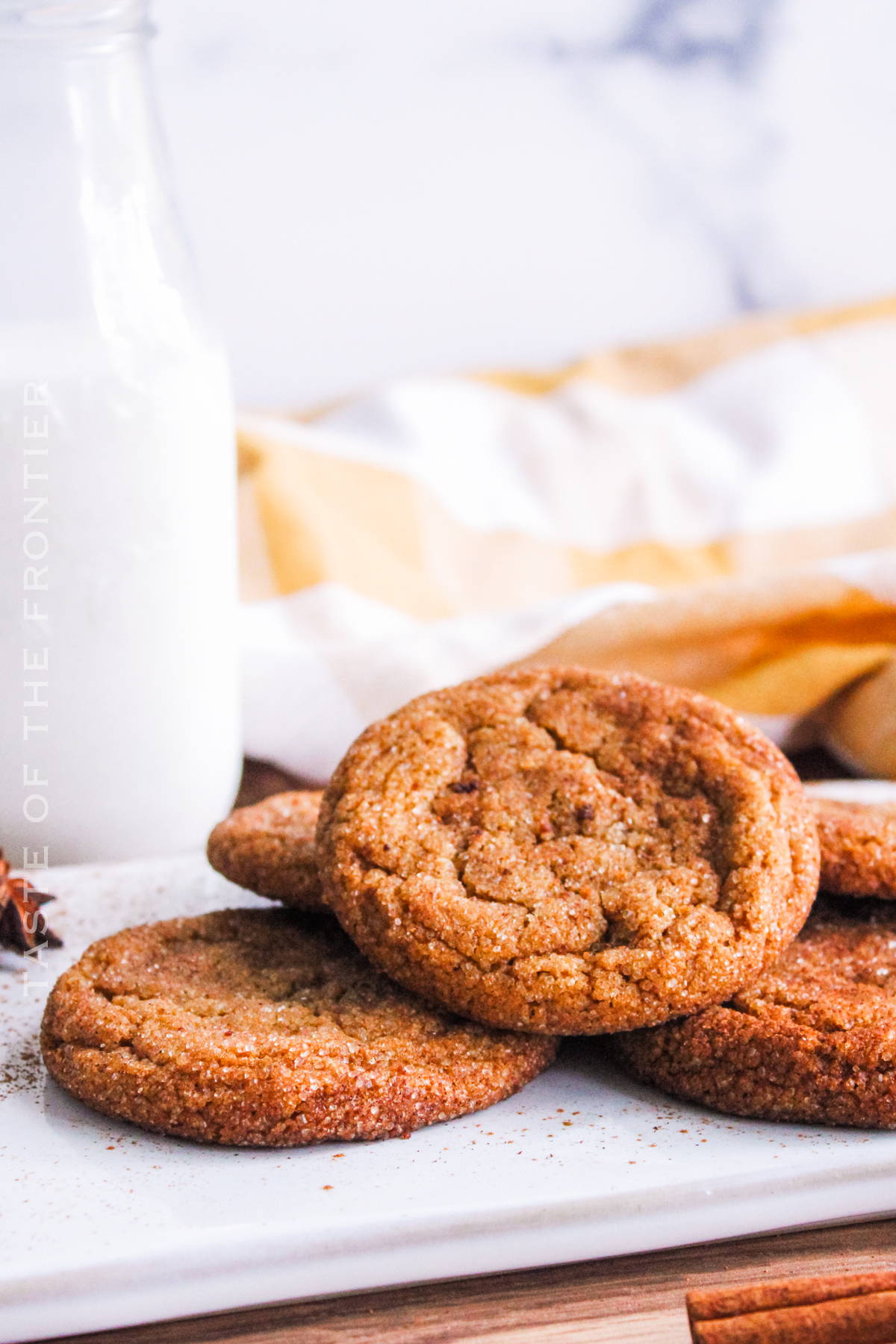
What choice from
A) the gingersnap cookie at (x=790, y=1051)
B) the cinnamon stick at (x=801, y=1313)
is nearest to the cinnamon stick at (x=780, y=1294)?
the cinnamon stick at (x=801, y=1313)

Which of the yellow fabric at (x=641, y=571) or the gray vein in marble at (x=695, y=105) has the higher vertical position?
the gray vein in marble at (x=695, y=105)

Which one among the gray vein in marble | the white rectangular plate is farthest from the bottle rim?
the gray vein in marble

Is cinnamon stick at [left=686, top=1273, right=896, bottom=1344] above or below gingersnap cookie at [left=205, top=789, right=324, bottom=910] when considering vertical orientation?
below

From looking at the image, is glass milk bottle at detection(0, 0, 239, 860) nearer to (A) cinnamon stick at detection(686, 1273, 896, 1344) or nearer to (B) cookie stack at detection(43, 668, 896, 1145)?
(B) cookie stack at detection(43, 668, 896, 1145)

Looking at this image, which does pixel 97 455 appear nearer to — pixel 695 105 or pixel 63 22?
pixel 63 22

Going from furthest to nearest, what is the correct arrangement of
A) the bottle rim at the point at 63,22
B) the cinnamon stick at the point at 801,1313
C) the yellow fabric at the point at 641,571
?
the yellow fabric at the point at 641,571, the bottle rim at the point at 63,22, the cinnamon stick at the point at 801,1313

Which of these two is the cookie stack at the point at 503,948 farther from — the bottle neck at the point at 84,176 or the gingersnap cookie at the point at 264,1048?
the bottle neck at the point at 84,176
